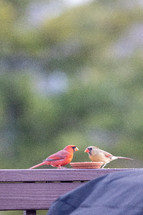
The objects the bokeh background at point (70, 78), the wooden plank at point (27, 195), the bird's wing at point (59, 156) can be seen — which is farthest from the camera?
the bokeh background at point (70, 78)

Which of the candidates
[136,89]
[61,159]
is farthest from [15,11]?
[61,159]

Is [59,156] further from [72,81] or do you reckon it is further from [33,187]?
[72,81]

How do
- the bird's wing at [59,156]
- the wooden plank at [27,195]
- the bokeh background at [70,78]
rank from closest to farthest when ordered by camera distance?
the wooden plank at [27,195] < the bird's wing at [59,156] < the bokeh background at [70,78]

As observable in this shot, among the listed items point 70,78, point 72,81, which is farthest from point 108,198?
point 70,78

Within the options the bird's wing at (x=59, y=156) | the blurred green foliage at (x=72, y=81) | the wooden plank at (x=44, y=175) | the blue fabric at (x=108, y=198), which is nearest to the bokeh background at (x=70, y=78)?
the blurred green foliage at (x=72, y=81)

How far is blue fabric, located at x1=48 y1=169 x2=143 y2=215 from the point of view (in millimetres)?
356

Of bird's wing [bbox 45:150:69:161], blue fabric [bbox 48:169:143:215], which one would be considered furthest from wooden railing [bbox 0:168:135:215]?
blue fabric [bbox 48:169:143:215]

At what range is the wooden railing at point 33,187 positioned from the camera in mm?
1202

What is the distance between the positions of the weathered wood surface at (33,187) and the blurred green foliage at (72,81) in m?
4.92

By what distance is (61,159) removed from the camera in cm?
157

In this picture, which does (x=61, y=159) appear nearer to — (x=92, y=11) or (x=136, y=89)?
(x=136, y=89)

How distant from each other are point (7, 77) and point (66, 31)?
137cm

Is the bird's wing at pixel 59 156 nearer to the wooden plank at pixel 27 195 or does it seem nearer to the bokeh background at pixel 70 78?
the wooden plank at pixel 27 195

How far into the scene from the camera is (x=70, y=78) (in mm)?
7594
